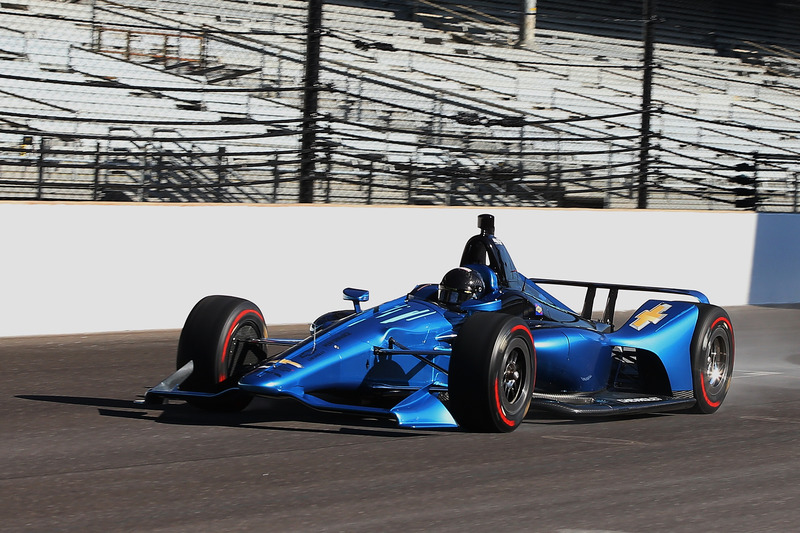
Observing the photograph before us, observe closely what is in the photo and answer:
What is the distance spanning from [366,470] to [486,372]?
92 cm

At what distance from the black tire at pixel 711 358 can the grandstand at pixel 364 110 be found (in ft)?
17.2

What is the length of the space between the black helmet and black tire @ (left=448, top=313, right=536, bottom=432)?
2.26 feet

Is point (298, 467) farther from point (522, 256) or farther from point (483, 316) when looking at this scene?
point (522, 256)

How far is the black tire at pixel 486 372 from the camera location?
5.60 metres

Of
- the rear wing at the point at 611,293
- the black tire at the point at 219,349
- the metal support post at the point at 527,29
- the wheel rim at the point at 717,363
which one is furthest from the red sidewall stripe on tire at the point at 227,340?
the metal support post at the point at 527,29

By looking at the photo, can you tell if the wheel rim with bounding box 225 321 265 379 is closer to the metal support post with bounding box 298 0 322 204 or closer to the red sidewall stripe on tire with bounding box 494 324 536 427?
the red sidewall stripe on tire with bounding box 494 324 536 427

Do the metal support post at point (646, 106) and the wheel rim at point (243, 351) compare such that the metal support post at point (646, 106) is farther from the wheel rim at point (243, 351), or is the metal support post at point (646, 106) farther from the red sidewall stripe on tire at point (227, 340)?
the red sidewall stripe on tire at point (227, 340)

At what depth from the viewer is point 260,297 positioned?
1084 cm

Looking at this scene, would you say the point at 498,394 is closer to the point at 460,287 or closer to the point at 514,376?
the point at 514,376

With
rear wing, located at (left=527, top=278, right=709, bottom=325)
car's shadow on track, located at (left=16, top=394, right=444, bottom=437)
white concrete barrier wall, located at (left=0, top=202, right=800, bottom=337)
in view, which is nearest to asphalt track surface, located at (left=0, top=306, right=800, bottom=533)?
car's shadow on track, located at (left=16, top=394, right=444, bottom=437)

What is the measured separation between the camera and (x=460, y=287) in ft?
21.6

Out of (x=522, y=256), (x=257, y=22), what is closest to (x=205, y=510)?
(x=522, y=256)

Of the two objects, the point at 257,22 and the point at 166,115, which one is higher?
the point at 257,22

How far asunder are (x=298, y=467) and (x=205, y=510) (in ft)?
2.75
